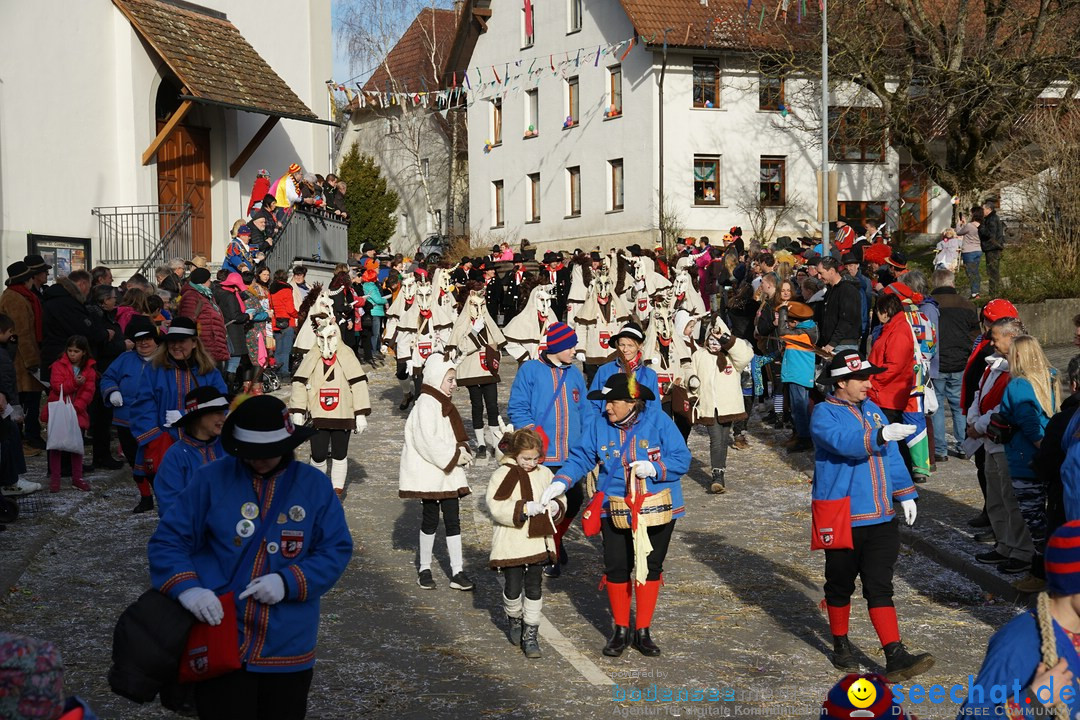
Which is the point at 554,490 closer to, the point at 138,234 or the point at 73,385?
the point at 73,385

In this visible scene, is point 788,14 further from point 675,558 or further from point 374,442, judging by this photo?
point 675,558

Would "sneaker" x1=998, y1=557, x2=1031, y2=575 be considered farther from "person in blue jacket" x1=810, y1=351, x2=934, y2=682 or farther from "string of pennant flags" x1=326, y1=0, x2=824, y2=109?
"string of pennant flags" x1=326, y1=0, x2=824, y2=109

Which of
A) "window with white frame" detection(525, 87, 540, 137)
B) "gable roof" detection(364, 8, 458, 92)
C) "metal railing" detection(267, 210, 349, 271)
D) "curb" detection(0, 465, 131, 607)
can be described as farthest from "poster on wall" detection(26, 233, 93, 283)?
"gable roof" detection(364, 8, 458, 92)

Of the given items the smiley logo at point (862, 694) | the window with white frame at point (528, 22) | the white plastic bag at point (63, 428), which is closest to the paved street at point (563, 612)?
the white plastic bag at point (63, 428)

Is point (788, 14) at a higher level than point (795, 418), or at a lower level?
higher

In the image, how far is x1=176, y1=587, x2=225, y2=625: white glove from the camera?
4562 mm

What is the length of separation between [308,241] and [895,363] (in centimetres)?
1735

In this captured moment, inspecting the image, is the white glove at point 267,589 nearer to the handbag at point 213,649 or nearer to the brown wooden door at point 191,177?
the handbag at point 213,649

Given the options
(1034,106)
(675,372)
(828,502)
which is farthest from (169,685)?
(1034,106)

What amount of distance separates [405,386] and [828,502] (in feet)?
45.5

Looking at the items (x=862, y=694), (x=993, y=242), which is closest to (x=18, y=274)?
(x=862, y=694)

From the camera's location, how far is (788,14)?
3928 centimetres

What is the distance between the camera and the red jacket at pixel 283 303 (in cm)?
2067

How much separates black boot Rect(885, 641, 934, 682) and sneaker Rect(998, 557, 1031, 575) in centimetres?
241
